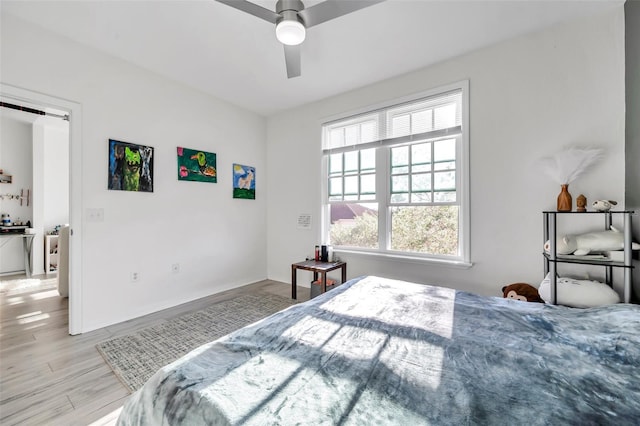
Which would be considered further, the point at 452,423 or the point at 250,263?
the point at 250,263

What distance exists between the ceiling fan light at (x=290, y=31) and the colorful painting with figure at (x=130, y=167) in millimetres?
2122

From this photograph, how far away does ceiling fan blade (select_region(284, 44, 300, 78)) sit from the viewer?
211cm

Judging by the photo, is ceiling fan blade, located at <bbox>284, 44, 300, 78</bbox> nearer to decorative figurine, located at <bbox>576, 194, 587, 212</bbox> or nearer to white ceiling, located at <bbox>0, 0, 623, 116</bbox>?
white ceiling, located at <bbox>0, 0, 623, 116</bbox>

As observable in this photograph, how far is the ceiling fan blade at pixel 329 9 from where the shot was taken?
66.0 inches

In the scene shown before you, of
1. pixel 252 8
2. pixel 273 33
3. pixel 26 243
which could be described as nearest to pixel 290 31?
pixel 252 8

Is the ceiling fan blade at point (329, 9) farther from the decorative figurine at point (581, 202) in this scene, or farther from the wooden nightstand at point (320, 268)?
the wooden nightstand at point (320, 268)

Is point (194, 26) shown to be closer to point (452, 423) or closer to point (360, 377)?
point (360, 377)

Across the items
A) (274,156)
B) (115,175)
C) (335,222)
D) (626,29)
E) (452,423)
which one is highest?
(626,29)

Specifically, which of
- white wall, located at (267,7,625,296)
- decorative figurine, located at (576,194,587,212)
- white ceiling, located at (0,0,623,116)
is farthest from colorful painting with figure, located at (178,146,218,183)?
decorative figurine, located at (576,194,587,212)

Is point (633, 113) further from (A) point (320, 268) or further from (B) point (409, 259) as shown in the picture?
(A) point (320, 268)

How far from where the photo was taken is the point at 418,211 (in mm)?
3080

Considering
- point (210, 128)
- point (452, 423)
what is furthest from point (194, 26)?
point (452, 423)

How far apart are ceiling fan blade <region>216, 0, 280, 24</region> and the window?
179 centimetres

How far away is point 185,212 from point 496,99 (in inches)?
146
